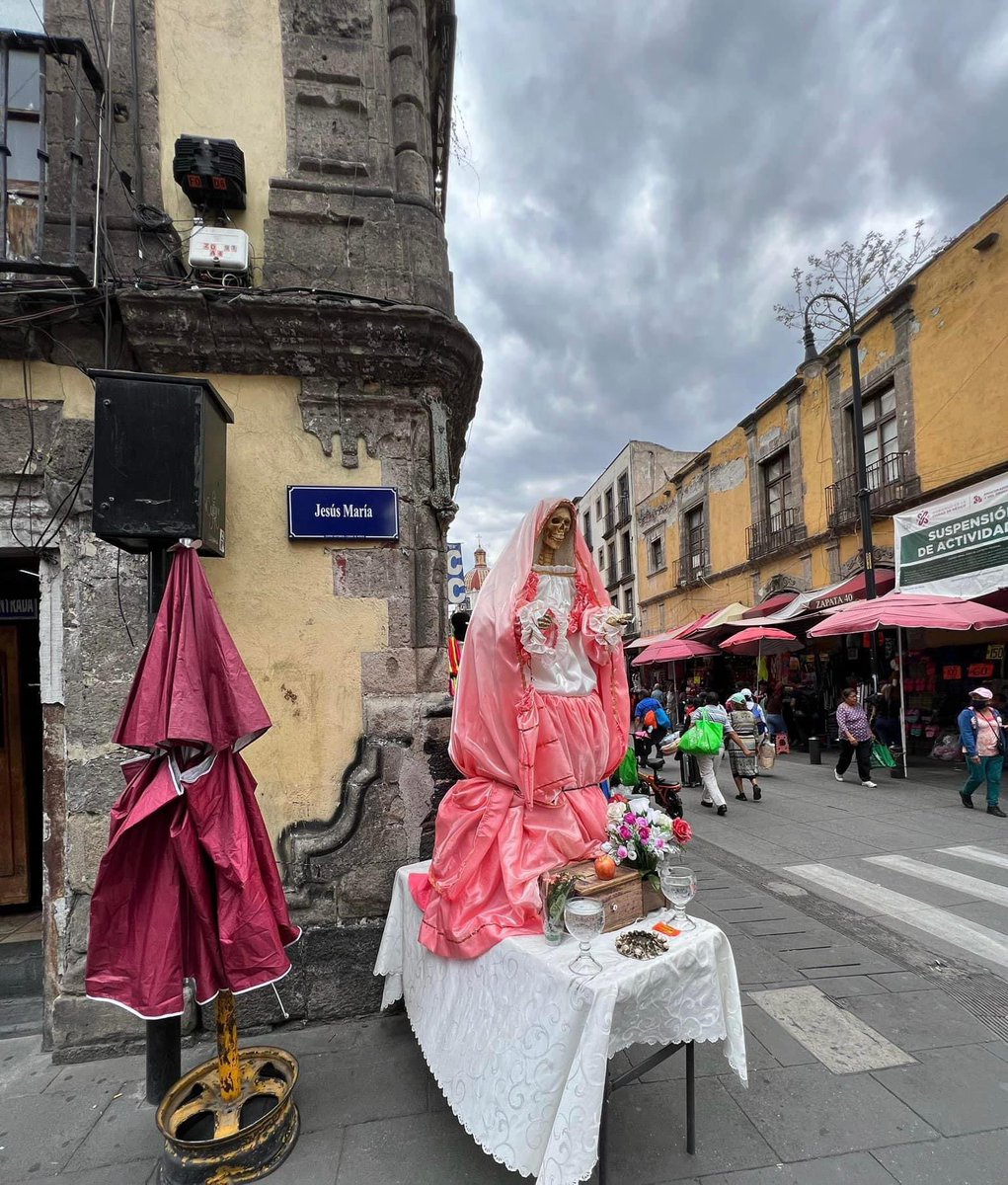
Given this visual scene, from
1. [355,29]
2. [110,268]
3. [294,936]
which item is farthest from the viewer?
[355,29]

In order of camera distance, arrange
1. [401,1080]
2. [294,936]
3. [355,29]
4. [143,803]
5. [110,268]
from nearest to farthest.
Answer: [143,803]
[294,936]
[401,1080]
[110,268]
[355,29]

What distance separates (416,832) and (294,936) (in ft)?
3.13

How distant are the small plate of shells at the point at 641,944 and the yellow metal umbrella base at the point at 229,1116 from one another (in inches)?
58.8

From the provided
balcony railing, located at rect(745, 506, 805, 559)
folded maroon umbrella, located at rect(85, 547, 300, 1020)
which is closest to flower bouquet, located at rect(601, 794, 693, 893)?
folded maroon umbrella, located at rect(85, 547, 300, 1020)

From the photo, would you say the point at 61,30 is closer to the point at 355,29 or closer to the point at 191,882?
the point at 355,29

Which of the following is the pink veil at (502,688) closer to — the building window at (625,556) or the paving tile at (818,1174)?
the paving tile at (818,1174)

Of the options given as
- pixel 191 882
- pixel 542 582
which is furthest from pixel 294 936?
pixel 542 582

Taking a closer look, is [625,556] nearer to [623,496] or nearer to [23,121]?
[623,496]

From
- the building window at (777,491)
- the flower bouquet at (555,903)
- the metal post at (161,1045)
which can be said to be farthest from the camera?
the building window at (777,491)

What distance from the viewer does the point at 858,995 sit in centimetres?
338

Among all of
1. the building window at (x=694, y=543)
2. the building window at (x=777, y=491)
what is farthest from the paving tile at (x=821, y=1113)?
the building window at (x=694, y=543)

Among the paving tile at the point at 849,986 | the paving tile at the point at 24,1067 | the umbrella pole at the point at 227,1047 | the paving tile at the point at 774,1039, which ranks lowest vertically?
the paving tile at the point at 24,1067

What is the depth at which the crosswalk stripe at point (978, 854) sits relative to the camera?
5.65 metres

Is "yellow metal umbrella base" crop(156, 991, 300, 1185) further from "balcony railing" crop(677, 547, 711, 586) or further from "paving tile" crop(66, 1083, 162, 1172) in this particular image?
"balcony railing" crop(677, 547, 711, 586)
